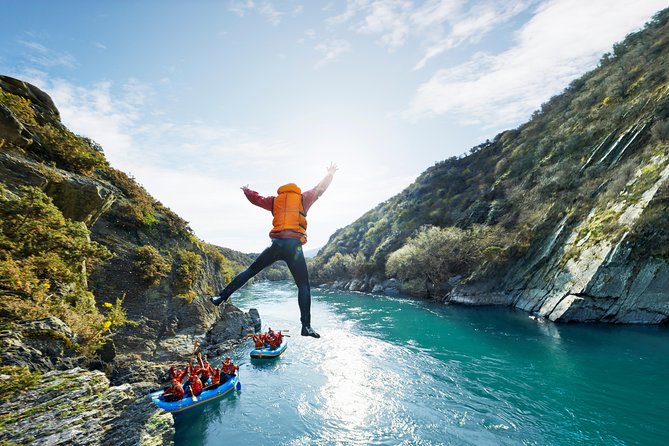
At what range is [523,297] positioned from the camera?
3891cm

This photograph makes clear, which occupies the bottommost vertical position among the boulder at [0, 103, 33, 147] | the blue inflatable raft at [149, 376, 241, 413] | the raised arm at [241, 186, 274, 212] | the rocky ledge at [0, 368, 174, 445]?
the blue inflatable raft at [149, 376, 241, 413]

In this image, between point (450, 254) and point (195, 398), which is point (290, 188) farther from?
point (450, 254)

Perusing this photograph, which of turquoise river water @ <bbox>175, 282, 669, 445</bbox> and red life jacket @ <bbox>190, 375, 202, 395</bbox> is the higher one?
red life jacket @ <bbox>190, 375, 202, 395</bbox>

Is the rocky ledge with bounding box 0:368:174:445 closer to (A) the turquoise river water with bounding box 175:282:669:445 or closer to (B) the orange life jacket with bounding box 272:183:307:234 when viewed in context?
(A) the turquoise river water with bounding box 175:282:669:445

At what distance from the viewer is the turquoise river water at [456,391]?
15.6m

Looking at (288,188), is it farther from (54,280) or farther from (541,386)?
(541,386)

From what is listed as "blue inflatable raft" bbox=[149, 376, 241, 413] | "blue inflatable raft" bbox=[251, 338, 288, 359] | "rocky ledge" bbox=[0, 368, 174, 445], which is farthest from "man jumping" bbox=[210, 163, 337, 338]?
"blue inflatable raft" bbox=[251, 338, 288, 359]

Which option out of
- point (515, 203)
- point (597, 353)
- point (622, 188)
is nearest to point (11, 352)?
point (597, 353)

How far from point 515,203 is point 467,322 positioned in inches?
1083

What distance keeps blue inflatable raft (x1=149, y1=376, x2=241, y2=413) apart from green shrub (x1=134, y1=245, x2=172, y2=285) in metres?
6.72

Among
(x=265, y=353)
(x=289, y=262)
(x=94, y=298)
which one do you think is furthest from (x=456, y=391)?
(x=94, y=298)

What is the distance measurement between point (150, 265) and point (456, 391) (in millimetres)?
21268

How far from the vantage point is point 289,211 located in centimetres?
484

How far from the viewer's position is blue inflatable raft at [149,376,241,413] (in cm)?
1673
